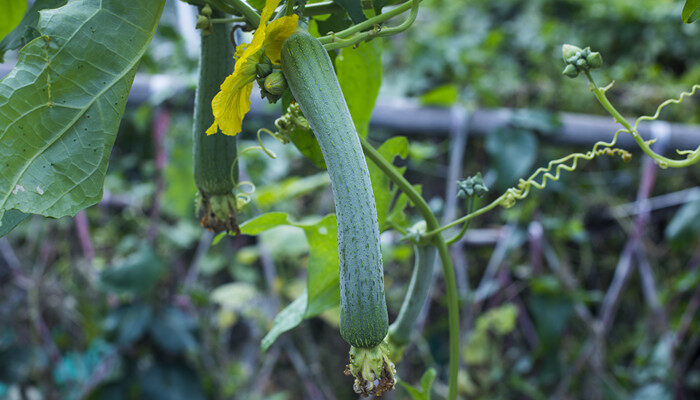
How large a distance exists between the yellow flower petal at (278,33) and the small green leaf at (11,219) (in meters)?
0.17

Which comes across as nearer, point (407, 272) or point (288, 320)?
point (288, 320)

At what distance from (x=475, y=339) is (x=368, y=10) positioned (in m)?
1.19

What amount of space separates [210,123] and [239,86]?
108 millimetres

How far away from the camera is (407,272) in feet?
5.29

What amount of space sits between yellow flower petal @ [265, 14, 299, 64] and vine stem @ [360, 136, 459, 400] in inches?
3.9

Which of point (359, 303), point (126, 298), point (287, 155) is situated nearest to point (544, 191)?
point (287, 155)

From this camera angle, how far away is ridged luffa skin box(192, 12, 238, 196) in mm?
411

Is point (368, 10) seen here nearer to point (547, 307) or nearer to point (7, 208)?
point (7, 208)

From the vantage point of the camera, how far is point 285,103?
0.40 m

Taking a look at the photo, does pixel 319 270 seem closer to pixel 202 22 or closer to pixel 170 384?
pixel 202 22

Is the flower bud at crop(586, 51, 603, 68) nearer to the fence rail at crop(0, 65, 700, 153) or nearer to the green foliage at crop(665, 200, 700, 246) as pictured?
the fence rail at crop(0, 65, 700, 153)

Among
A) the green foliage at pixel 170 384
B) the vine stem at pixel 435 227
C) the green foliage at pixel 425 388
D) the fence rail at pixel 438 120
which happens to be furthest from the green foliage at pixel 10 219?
the fence rail at pixel 438 120

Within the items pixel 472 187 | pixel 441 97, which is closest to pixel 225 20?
pixel 472 187

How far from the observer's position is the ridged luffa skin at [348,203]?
29 centimetres
